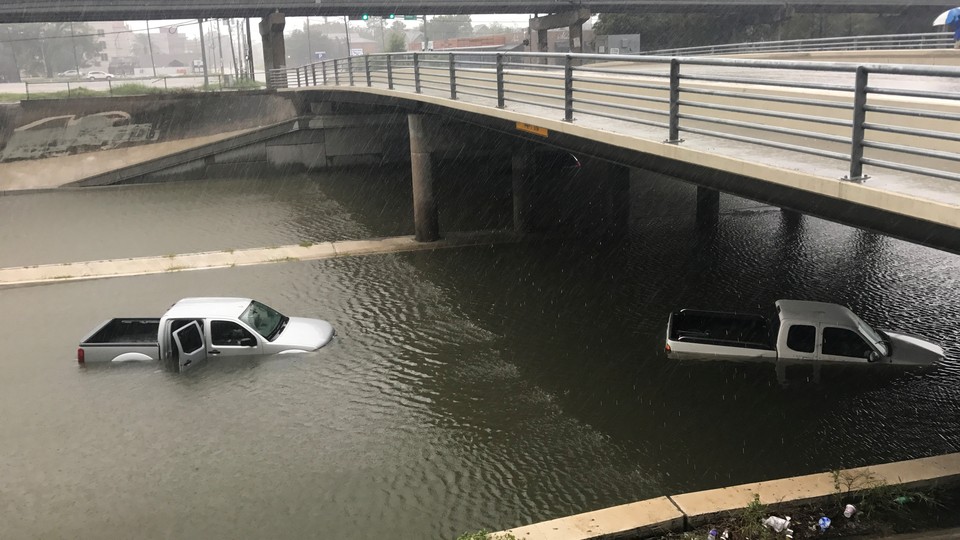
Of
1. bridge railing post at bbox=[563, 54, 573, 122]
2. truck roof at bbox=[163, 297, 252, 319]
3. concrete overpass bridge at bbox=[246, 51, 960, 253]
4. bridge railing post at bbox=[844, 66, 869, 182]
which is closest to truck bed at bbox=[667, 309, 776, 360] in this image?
concrete overpass bridge at bbox=[246, 51, 960, 253]

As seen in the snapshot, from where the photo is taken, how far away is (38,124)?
35469 mm

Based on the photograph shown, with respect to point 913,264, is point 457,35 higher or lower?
higher

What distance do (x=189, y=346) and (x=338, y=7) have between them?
33.9 m

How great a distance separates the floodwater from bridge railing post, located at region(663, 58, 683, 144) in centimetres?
419

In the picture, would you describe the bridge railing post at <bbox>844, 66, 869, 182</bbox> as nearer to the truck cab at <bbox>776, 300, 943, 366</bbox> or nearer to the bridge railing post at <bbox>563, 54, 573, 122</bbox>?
the bridge railing post at <bbox>563, 54, 573, 122</bbox>

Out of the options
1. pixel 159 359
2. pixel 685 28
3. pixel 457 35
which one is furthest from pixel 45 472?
pixel 457 35

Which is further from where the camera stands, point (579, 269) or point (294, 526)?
point (579, 269)

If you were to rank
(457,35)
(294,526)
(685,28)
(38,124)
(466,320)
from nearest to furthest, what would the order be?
(294,526), (466,320), (38,124), (685,28), (457,35)

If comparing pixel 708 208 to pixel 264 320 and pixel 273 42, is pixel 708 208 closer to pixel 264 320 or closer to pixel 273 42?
pixel 264 320

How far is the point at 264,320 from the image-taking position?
14742 millimetres

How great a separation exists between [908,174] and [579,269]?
12829mm

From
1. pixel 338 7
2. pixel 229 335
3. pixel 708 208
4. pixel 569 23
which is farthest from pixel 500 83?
pixel 569 23

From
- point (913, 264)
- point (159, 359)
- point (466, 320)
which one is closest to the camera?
point (159, 359)

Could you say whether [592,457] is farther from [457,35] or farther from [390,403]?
[457,35]
